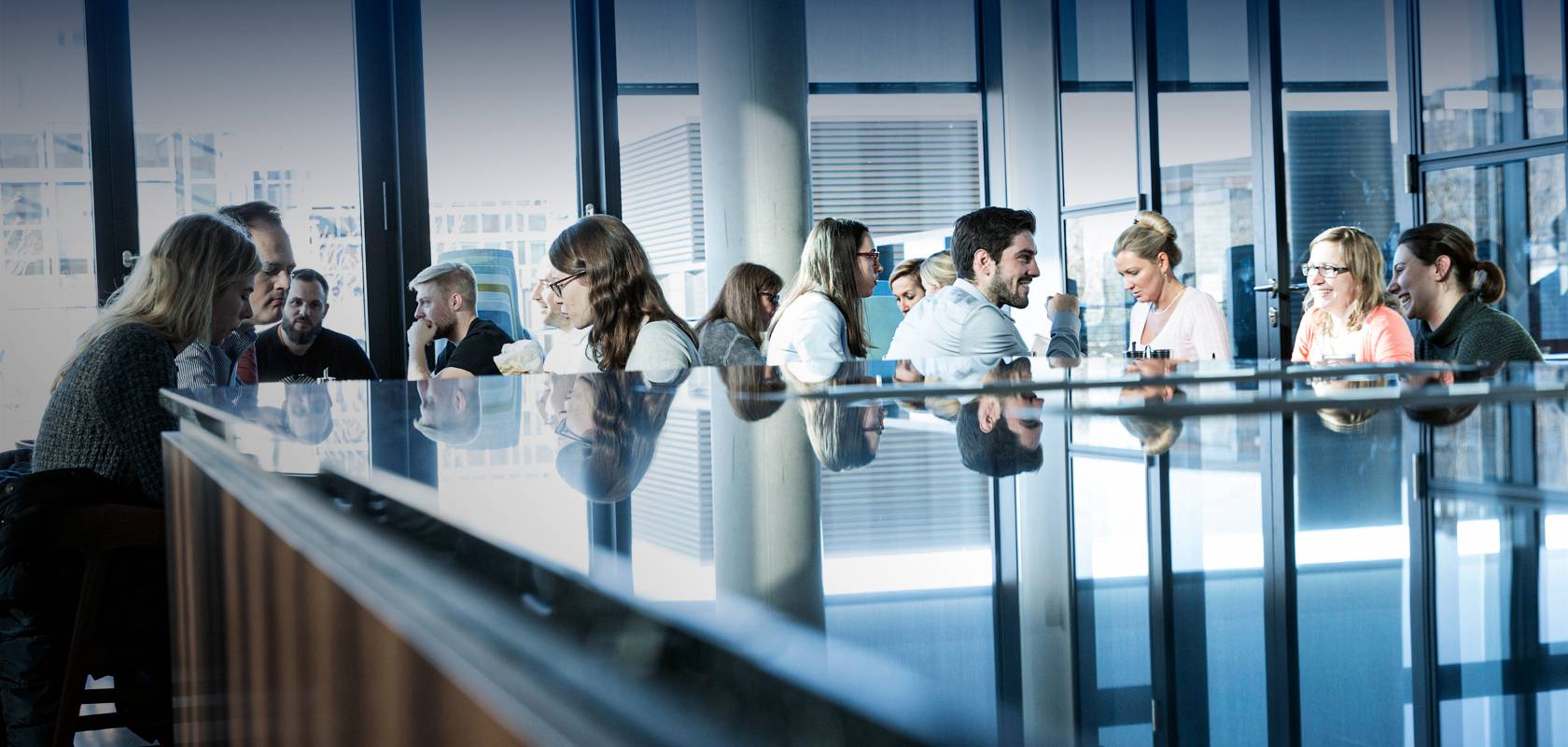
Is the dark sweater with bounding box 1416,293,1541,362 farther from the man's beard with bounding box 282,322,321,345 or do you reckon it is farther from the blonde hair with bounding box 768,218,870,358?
the man's beard with bounding box 282,322,321,345

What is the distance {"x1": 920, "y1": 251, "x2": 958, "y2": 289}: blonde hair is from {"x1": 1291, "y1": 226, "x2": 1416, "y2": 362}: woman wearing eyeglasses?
71.9 inches

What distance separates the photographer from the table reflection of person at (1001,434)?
1.81 feet

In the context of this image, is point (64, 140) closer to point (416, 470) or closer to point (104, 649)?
point (104, 649)

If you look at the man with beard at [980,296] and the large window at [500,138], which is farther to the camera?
the large window at [500,138]

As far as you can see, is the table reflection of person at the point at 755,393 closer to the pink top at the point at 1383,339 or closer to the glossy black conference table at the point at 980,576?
the glossy black conference table at the point at 980,576

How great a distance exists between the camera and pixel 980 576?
1.03ft

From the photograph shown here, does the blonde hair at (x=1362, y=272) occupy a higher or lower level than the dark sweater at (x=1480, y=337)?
higher

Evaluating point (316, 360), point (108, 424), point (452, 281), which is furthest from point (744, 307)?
point (108, 424)

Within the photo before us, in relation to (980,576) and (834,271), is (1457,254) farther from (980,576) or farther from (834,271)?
(980,576)

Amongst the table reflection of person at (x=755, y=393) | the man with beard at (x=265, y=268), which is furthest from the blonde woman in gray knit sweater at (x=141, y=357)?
the man with beard at (x=265, y=268)

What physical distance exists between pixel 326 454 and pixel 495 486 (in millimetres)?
180

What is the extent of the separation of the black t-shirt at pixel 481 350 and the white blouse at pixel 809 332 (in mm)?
909

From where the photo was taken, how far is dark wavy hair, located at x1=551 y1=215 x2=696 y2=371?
117 inches

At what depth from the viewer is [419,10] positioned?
5.98 metres
